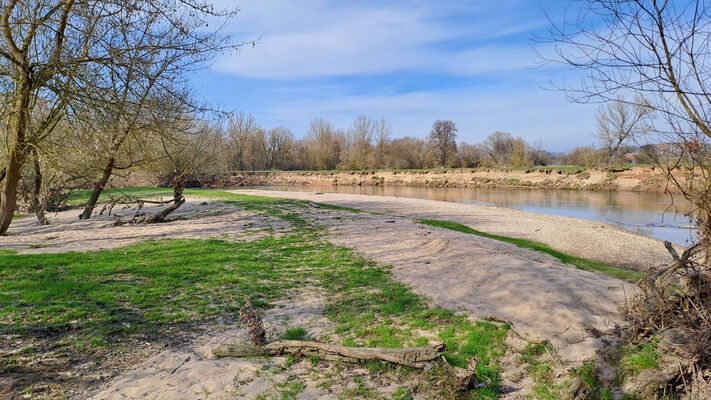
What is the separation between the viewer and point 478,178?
43844 millimetres

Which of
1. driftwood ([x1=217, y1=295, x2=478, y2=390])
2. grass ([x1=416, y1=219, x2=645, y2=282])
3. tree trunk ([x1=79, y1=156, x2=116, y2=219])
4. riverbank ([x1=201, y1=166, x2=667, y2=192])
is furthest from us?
riverbank ([x1=201, y1=166, x2=667, y2=192])

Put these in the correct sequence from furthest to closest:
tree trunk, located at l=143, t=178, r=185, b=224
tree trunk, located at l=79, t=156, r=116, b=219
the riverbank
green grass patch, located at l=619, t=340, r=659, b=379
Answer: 1. the riverbank
2. tree trunk, located at l=143, t=178, r=185, b=224
3. tree trunk, located at l=79, t=156, r=116, b=219
4. green grass patch, located at l=619, t=340, r=659, b=379

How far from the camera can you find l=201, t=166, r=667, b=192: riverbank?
32500 millimetres

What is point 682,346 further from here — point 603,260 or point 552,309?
point 603,260

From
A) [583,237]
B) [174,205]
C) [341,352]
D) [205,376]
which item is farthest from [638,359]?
[174,205]

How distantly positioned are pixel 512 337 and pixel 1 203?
12804 mm

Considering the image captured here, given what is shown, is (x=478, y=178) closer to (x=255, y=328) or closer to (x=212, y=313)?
(x=212, y=313)

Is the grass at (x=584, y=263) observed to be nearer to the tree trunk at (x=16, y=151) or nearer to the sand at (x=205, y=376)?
the sand at (x=205, y=376)

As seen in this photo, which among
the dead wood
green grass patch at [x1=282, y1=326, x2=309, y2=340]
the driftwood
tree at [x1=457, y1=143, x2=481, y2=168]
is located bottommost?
green grass patch at [x1=282, y1=326, x2=309, y2=340]

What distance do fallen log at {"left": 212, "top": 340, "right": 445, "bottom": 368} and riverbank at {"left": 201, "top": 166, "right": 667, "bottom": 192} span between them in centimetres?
2121

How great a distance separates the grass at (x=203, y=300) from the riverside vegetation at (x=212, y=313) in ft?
0.06

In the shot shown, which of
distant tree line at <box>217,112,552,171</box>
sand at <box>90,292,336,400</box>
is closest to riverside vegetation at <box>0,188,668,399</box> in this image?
sand at <box>90,292,336,400</box>

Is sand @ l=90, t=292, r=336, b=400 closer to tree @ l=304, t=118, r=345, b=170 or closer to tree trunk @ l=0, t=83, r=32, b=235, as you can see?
tree trunk @ l=0, t=83, r=32, b=235

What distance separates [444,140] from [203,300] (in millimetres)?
57167
